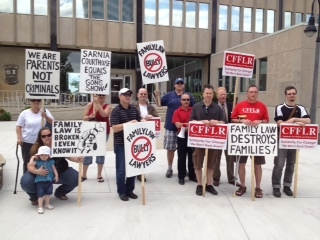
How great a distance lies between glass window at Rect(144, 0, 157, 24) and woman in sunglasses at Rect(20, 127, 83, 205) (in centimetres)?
2381

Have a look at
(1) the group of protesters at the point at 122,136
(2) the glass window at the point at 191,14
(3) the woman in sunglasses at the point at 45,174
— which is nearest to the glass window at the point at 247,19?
(2) the glass window at the point at 191,14

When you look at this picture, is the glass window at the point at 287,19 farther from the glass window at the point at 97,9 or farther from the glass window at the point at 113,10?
the glass window at the point at 97,9

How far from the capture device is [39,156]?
189 inches

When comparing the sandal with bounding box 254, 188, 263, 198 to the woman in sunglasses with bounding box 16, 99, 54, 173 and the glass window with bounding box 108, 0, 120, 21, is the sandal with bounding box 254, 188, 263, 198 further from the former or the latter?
the glass window with bounding box 108, 0, 120, 21

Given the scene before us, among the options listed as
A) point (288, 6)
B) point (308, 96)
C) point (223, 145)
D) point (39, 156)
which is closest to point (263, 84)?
point (308, 96)

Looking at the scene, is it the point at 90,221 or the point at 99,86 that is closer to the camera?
the point at 90,221

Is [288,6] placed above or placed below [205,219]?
above

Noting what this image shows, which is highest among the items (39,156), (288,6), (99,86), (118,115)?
(288,6)

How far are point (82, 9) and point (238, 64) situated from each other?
2210cm

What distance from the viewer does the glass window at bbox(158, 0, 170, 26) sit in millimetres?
27609

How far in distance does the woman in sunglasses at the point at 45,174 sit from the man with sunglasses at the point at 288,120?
3283mm

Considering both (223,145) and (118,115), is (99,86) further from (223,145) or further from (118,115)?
(223,145)

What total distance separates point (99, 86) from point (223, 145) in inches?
92.7

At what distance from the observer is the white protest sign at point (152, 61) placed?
6734 millimetres
